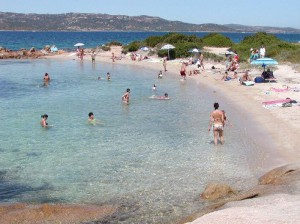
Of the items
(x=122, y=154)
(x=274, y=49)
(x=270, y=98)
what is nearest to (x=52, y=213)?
(x=122, y=154)

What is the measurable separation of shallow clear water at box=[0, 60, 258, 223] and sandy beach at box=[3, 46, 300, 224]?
35.6 inches

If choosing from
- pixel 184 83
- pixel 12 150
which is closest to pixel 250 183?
pixel 12 150

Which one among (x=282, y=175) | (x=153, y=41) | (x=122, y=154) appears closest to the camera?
(x=282, y=175)

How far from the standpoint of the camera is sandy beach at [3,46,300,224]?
7.29 meters

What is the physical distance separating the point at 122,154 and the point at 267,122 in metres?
6.79

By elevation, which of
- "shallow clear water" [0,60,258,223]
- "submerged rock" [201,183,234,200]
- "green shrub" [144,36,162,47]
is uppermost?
"green shrub" [144,36,162,47]

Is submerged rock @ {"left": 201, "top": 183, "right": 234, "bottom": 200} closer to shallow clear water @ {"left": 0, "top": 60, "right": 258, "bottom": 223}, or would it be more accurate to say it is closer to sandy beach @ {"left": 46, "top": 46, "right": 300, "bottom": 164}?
shallow clear water @ {"left": 0, "top": 60, "right": 258, "bottom": 223}

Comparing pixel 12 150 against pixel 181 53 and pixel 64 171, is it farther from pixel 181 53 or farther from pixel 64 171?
pixel 181 53

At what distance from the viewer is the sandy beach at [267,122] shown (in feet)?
23.9

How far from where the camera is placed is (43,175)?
12.0m

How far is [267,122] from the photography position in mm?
17438

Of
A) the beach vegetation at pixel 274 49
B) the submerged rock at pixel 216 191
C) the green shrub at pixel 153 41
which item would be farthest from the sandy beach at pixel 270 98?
the green shrub at pixel 153 41

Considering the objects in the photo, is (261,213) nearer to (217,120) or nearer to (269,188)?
(269,188)

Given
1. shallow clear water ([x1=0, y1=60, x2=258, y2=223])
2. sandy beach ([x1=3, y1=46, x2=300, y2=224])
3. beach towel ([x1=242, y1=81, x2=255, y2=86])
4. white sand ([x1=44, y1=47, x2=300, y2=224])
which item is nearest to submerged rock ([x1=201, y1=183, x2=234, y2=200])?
shallow clear water ([x1=0, y1=60, x2=258, y2=223])
